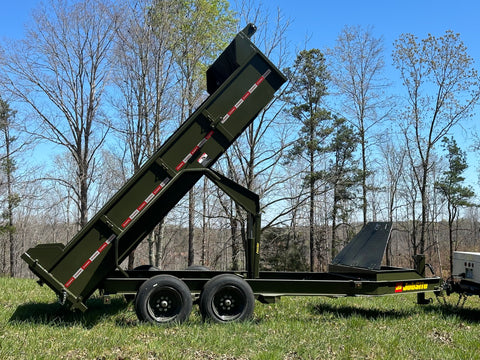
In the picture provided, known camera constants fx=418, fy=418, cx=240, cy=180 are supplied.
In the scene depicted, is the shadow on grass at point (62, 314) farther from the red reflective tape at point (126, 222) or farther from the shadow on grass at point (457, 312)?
the shadow on grass at point (457, 312)

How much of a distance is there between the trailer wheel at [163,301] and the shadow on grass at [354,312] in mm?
2721

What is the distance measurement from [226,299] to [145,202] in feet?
6.45

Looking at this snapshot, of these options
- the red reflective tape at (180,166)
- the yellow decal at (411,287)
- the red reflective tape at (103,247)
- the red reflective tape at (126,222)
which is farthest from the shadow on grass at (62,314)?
the yellow decal at (411,287)

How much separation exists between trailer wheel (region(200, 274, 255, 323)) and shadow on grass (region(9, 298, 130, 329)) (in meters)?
1.28

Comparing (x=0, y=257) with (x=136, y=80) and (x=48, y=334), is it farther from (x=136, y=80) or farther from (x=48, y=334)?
(x=48, y=334)

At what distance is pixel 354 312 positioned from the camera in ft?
25.1

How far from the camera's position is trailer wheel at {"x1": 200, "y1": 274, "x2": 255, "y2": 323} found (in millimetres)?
6316

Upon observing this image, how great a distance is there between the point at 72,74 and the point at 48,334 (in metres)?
19.8

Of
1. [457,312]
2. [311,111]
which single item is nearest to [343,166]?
[311,111]

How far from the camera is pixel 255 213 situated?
6.90m

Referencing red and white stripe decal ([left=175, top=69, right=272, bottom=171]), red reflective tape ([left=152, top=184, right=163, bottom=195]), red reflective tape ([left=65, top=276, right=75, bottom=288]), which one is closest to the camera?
red reflective tape ([left=65, top=276, right=75, bottom=288])

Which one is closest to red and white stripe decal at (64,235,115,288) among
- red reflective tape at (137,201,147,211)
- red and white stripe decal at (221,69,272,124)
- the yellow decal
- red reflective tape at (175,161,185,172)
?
red reflective tape at (137,201,147,211)

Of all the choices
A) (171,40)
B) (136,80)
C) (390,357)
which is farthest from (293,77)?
(390,357)

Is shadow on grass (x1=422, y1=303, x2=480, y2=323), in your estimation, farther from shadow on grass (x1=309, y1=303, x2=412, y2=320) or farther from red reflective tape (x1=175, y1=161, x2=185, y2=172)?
red reflective tape (x1=175, y1=161, x2=185, y2=172)
